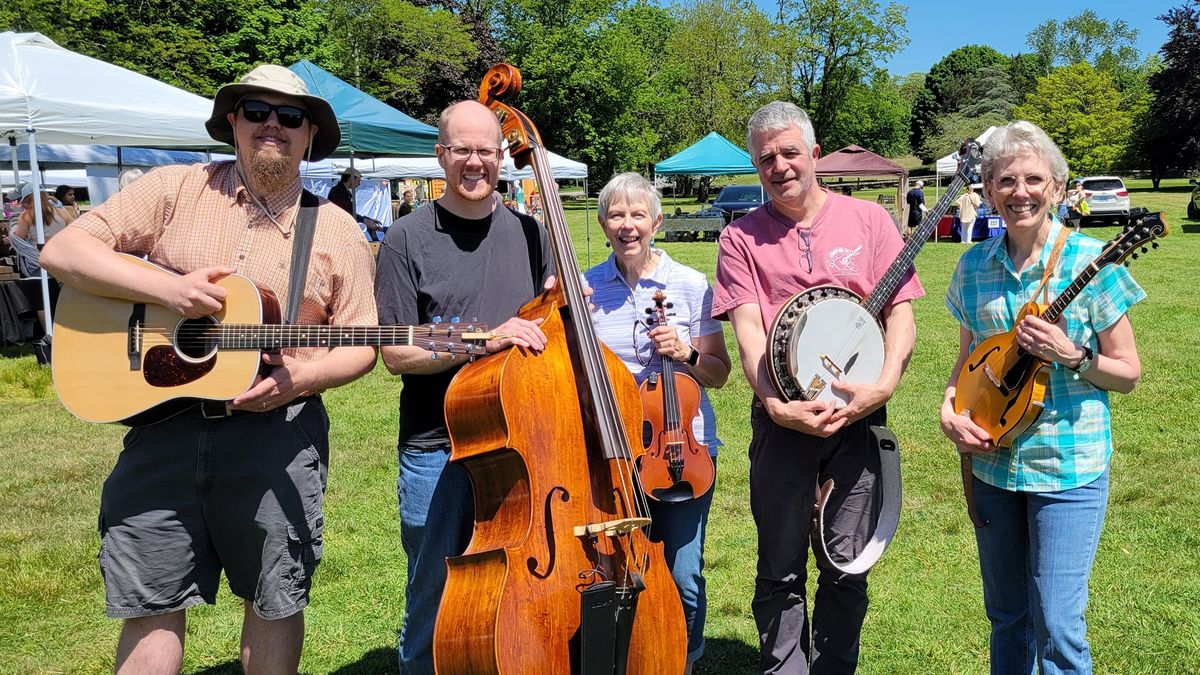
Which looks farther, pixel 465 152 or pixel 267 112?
pixel 465 152

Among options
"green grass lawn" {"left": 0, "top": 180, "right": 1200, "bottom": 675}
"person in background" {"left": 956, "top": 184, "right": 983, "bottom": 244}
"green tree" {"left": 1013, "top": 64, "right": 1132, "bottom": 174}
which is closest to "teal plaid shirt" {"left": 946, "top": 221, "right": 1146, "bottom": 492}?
"green grass lawn" {"left": 0, "top": 180, "right": 1200, "bottom": 675}

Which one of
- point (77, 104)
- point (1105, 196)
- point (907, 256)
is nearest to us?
point (907, 256)

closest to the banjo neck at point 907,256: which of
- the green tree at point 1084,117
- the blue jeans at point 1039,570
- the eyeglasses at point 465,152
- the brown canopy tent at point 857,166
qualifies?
the blue jeans at point 1039,570

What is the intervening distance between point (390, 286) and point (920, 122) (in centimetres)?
9448

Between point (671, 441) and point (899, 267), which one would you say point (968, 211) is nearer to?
point (899, 267)

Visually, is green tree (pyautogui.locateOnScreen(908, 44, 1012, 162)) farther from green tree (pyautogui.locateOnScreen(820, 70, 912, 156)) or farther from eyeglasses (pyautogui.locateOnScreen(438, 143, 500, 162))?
eyeglasses (pyautogui.locateOnScreen(438, 143, 500, 162))

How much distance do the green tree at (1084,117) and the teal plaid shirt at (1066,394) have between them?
2135 inches

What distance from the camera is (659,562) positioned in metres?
3.04

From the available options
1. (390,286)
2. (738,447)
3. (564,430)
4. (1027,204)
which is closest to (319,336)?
(390,286)

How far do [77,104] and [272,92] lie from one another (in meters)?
8.91

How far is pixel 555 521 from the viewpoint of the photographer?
109 inches

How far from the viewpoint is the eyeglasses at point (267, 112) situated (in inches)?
114

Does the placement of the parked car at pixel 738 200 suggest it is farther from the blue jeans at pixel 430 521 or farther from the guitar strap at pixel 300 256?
the guitar strap at pixel 300 256

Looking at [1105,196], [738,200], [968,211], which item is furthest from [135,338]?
[1105,196]
